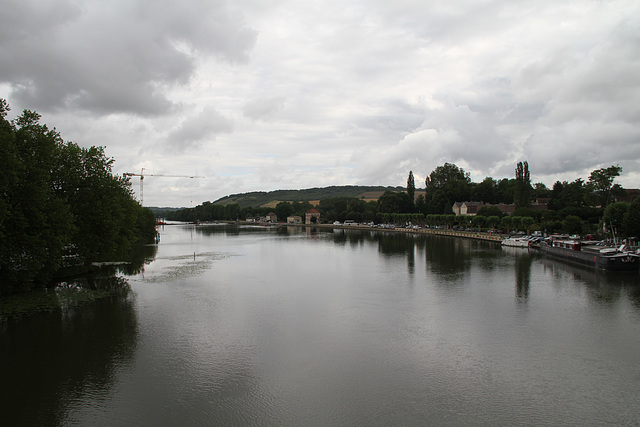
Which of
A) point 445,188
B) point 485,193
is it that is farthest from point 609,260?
point 485,193

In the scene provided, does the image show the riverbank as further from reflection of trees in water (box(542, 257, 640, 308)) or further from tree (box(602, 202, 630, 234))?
reflection of trees in water (box(542, 257, 640, 308))

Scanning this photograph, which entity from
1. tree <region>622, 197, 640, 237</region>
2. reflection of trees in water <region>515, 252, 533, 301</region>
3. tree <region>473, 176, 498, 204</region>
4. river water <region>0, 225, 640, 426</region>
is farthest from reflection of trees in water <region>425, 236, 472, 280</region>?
tree <region>473, 176, 498, 204</region>

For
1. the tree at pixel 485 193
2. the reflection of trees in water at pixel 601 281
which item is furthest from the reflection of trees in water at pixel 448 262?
the tree at pixel 485 193

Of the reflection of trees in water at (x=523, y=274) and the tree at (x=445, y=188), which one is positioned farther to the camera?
the tree at (x=445, y=188)

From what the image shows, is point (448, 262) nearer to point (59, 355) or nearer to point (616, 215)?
point (616, 215)

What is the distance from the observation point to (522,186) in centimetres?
7475

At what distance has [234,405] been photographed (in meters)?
10.6

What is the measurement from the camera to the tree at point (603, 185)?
213 feet

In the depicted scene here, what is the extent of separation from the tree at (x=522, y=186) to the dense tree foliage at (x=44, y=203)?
220 ft

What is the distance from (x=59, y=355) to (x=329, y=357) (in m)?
8.75

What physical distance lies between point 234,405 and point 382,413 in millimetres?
3683

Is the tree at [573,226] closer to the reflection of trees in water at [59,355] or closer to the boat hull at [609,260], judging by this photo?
the boat hull at [609,260]

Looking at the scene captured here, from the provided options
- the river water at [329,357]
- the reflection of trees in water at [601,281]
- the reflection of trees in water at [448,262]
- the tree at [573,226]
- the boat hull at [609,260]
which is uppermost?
the tree at [573,226]

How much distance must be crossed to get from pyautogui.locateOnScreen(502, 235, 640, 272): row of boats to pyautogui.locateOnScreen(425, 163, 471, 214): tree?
43.8 metres
